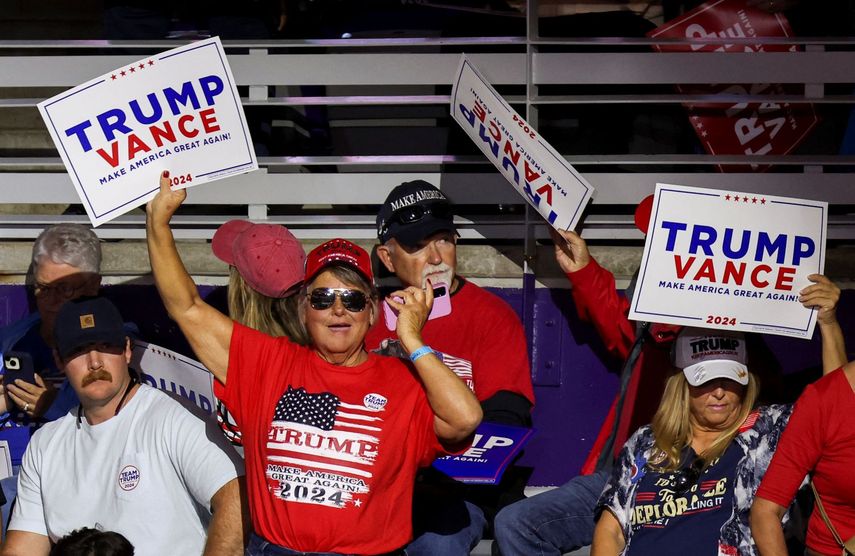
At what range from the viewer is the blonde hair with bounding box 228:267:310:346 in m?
5.41

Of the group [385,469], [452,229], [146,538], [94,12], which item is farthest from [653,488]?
[94,12]

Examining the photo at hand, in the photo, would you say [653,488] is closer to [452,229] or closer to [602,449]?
[602,449]

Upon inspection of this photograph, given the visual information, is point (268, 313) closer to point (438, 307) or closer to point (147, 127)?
point (438, 307)

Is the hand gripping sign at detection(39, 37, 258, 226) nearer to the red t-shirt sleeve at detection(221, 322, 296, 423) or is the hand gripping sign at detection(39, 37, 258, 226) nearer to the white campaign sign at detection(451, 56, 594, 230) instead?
the red t-shirt sleeve at detection(221, 322, 296, 423)

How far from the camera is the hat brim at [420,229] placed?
5633mm

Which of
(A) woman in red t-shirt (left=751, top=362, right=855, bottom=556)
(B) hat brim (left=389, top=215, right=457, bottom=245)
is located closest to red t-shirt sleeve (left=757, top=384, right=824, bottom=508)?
(A) woman in red t-shirt (left=751, top=362, right=855, bottom=556)

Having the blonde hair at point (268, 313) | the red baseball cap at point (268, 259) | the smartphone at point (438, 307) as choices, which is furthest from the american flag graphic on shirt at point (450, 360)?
the red baseball cap at point (268, 259)

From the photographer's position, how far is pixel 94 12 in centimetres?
918

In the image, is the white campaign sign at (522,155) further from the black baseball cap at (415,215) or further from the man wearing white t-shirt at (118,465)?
the man wearing white t-shirt at (118,465)

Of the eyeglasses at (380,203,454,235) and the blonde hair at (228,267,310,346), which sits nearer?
the blonde hair at (228,267,310,346)

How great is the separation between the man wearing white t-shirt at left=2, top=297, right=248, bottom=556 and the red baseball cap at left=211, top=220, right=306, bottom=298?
2.04ft

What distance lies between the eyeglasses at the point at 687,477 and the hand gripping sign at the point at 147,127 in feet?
6.81

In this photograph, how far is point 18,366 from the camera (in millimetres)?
5746

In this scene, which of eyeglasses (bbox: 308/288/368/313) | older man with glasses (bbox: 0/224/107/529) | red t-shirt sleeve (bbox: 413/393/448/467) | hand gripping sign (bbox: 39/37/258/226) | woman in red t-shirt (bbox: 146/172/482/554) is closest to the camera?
woman in red t-shirt (bbox: 146/172/482/554)
